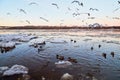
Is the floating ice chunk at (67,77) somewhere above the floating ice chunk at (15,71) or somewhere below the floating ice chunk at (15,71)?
below

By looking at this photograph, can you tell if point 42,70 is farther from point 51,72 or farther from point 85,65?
point 85,65

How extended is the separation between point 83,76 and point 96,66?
8.07ft

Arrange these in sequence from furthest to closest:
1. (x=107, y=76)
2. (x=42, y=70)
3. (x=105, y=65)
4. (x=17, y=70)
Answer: (x=105, y=65)
(x=42, y=70)
(x=17, y=70)
(x=107, y=76)

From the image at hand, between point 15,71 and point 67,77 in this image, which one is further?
point 15,71

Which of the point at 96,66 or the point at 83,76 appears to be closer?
the point at 83,76

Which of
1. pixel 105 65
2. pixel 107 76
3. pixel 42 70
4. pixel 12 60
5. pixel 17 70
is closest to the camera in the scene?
pixel 107 76

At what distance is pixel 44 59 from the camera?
642 inches

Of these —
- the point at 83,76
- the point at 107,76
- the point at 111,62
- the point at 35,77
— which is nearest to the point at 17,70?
the point at 35,77

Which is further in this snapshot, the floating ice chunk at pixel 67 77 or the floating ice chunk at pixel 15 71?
the floating ice chunk at pixel 15 71

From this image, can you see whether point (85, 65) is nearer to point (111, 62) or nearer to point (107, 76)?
point (111, 62)

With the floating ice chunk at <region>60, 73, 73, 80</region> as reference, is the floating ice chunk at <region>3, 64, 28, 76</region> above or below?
above

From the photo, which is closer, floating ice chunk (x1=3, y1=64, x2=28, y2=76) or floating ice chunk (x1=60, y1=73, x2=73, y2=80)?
floating ice chunk (x1=60, y1=73, x2=73, y2=80)

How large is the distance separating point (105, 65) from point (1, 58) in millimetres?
7947

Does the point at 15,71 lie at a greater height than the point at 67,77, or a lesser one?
greater
